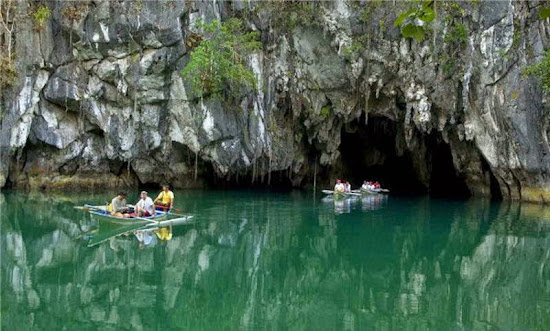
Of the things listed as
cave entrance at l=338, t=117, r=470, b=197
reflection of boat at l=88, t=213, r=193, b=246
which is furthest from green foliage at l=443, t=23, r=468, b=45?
reflection of boat at l=88, t=213, r=193, b=246

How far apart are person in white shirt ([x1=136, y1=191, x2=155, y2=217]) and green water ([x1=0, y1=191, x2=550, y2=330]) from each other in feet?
3.02

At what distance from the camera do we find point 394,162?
3362 cm

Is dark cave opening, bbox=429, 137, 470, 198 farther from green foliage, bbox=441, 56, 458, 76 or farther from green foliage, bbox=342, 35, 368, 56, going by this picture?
green foliage, bbox=342, 35, 368, 56

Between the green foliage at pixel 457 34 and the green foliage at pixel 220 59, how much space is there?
25.1 feet

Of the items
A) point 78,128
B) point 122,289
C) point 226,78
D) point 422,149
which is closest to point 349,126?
point 422,149

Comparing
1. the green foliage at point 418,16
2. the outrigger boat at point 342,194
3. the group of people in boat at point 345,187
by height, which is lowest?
the outrigger boat at point 342,194

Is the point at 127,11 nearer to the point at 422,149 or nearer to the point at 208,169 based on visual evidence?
the point at 208,169

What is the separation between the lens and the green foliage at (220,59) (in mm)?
21266

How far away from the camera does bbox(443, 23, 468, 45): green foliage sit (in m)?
20.4

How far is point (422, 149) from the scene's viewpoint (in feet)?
90.9

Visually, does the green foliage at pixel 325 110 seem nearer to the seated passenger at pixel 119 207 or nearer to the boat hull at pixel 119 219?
the boat hull at pixel 119 219

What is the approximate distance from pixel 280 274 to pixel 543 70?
1402 centimetres

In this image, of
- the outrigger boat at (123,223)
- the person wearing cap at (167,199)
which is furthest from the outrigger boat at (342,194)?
the outrigger boat at (123,223)

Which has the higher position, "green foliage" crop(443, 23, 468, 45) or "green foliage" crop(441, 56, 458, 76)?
"green foliage" crop(443, 23, 468, 45)
